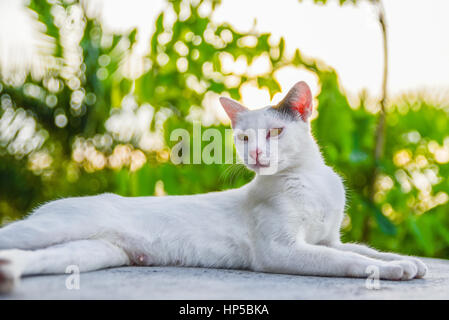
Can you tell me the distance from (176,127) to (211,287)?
1.34 meters

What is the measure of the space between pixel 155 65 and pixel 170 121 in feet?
1.05

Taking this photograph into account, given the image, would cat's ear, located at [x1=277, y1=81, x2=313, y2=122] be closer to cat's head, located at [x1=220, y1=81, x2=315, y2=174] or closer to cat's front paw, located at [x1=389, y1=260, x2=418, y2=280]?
cat's head, located at [x1=220, y1=81, x2=315, y2=174]

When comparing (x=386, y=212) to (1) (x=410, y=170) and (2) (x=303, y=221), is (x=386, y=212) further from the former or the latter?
(2) (x=303, y=221)

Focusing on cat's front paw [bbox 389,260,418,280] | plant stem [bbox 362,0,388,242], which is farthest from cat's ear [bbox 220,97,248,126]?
plant stem [bbox 362,0,388,242]

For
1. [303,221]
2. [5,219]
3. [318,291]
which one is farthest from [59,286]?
[5,219]

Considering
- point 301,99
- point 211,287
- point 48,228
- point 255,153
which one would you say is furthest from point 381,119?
point 48,228

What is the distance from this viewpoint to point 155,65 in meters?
2.37

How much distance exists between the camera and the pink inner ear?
65.2 inches

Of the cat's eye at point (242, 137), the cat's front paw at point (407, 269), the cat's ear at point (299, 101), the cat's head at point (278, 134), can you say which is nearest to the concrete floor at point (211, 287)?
the cat's front paw at point (407, 269)

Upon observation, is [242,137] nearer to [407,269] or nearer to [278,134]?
[278,134]

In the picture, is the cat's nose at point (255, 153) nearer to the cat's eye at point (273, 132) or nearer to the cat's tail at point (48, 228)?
the cat's eye at point (273, 132)

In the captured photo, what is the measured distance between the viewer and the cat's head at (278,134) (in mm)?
1598

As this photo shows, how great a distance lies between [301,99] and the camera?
1.69 meters

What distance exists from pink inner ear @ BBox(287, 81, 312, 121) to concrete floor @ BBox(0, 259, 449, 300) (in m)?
0.63
